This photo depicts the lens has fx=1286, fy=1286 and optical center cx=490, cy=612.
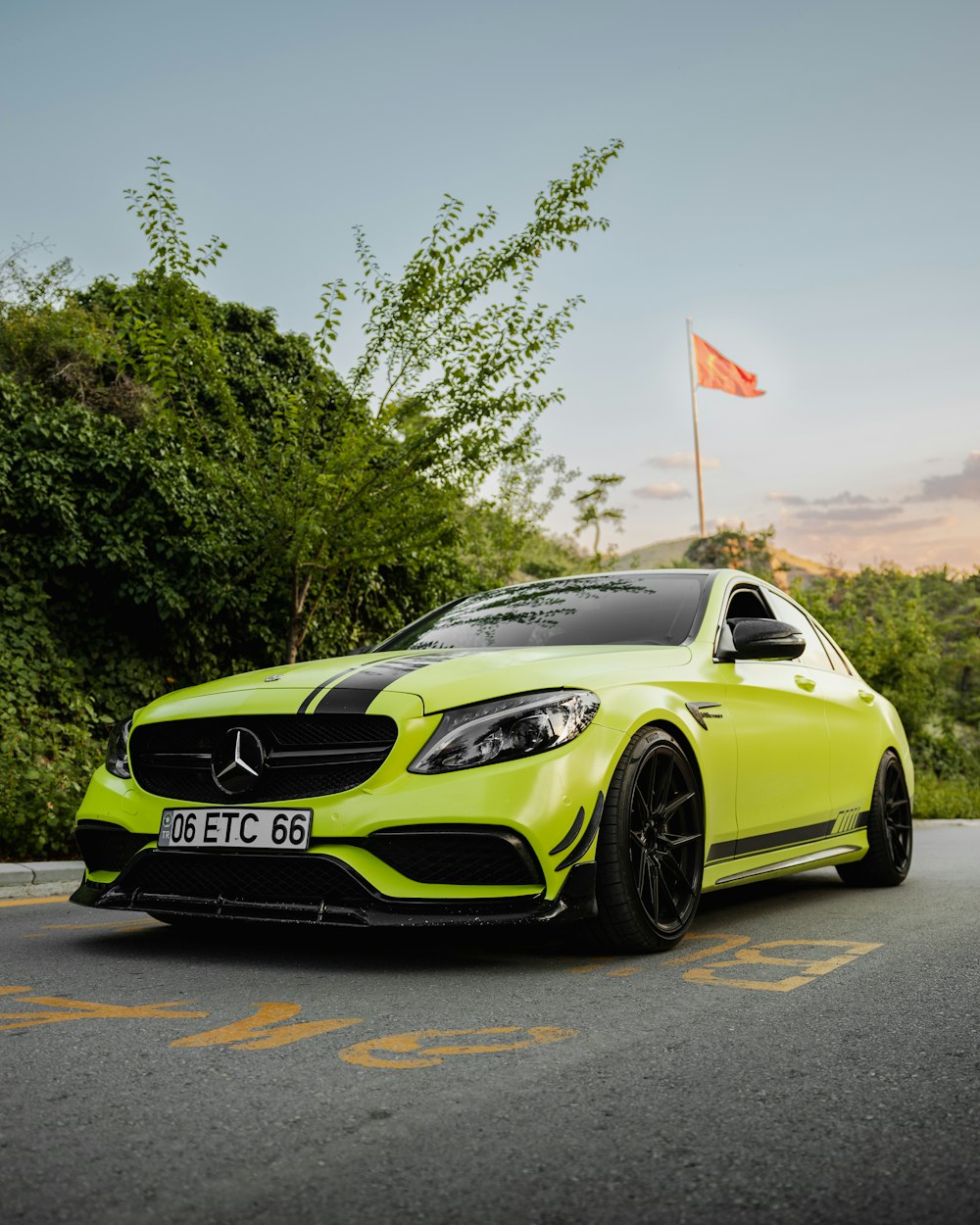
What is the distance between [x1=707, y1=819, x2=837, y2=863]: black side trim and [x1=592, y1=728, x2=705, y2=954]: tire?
0.25 m

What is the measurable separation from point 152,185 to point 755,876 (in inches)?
309

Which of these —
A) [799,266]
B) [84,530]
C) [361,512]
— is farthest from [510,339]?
[799,266]

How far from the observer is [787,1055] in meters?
3.32

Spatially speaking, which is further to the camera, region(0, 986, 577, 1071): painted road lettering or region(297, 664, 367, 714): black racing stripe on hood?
region(297, 664, 367, 714): black racing stripe on hood

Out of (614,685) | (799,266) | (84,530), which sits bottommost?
(614,685)

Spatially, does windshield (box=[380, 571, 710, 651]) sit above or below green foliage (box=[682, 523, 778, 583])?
below

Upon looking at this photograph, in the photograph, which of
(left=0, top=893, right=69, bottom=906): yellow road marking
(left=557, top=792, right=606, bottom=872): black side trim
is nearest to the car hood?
(left=557, top=792, right=606, bottom=872): black side trim

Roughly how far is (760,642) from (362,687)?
75.3 inches

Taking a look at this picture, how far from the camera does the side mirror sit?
5.57 metres

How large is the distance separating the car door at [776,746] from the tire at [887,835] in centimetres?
85

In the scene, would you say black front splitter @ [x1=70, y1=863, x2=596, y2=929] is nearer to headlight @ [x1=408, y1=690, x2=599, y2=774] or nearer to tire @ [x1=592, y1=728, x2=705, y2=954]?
tire @ [x1=592, y1=728, x2=705, y2=954]

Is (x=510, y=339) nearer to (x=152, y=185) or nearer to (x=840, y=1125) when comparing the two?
(x=152, y=185)

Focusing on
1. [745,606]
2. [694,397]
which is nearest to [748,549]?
[694,397]

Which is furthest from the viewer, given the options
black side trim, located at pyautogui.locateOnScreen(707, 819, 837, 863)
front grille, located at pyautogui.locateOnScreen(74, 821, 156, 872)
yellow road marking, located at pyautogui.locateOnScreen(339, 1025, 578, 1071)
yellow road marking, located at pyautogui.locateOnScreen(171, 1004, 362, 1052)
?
black side trim, located at pyautogui.locateOnScreen(707, 819, 837, 863)
